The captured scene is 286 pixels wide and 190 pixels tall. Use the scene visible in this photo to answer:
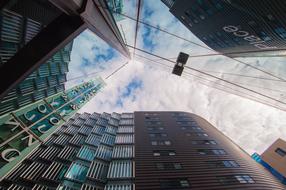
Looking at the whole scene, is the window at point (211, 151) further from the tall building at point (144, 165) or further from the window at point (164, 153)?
the window at point (164, 153)

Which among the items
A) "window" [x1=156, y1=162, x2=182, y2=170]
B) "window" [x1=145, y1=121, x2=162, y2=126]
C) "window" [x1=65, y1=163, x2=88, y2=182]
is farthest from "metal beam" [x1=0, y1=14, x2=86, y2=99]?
"window" [x1=145, y1=121, x2=162, y2=126]

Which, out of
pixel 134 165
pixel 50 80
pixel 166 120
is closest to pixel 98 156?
pixel 134 165

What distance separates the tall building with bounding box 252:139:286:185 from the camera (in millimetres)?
23194

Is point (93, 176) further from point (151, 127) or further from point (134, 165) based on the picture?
point (151, 127)

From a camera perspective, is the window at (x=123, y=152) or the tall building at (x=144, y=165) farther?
the window at (x=123, y=152)

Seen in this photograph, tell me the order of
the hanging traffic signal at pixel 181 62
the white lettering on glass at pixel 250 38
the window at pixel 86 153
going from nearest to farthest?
the hanging traffic signal at pixel 181 62, the window at pixel 86 153, the white lettering on glass at pixel 250 38

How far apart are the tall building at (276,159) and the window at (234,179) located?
13946mm

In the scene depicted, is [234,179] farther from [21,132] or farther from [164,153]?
[21,132]

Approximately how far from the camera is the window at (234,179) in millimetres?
14863

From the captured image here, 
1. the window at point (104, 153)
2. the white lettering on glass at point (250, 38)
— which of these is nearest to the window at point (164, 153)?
the window at point (104, 153)

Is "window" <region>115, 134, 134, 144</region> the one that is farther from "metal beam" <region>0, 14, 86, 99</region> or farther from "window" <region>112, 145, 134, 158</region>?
"metal beam" <region>0, 14, 86, 99</region>

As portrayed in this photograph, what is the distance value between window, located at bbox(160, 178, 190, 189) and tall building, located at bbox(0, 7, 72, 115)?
15.5 meters

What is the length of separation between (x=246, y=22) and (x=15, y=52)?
3357 centimetres

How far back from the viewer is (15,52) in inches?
727
